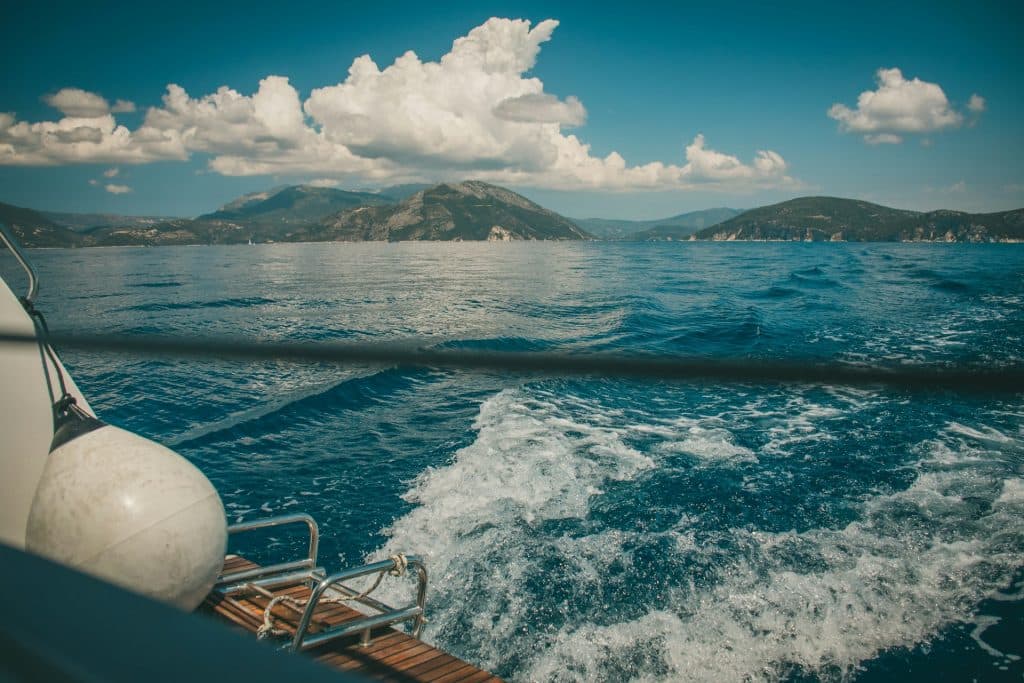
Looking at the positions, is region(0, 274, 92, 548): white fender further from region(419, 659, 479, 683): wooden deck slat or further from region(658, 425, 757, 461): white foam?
region(658, 425, 757, 461): white foam

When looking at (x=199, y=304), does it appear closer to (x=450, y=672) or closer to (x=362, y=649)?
(x=362, y=649)

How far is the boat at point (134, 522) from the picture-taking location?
10.4ft

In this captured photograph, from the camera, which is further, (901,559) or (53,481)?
(901,559)

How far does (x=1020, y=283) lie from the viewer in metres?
35.0

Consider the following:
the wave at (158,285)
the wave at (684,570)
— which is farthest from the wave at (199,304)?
the wave at (684,570)

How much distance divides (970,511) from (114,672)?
988cm

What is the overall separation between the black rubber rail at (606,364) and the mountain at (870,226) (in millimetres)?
193250

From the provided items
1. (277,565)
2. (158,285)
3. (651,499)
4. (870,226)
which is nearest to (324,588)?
(277,565)

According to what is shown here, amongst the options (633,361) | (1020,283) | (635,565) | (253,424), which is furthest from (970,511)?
(1020,283)

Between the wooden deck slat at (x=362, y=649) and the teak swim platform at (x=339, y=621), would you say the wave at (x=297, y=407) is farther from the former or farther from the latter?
the wooden deck slat at (x=362, y=649)

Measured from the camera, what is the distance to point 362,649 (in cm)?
374

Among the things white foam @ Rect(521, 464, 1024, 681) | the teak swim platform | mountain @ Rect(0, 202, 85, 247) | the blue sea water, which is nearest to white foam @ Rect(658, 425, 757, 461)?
the blue sea water

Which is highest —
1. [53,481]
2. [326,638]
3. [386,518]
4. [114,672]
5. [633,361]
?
[633,361]

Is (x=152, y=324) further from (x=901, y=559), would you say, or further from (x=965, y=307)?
(x=965, y=307)
